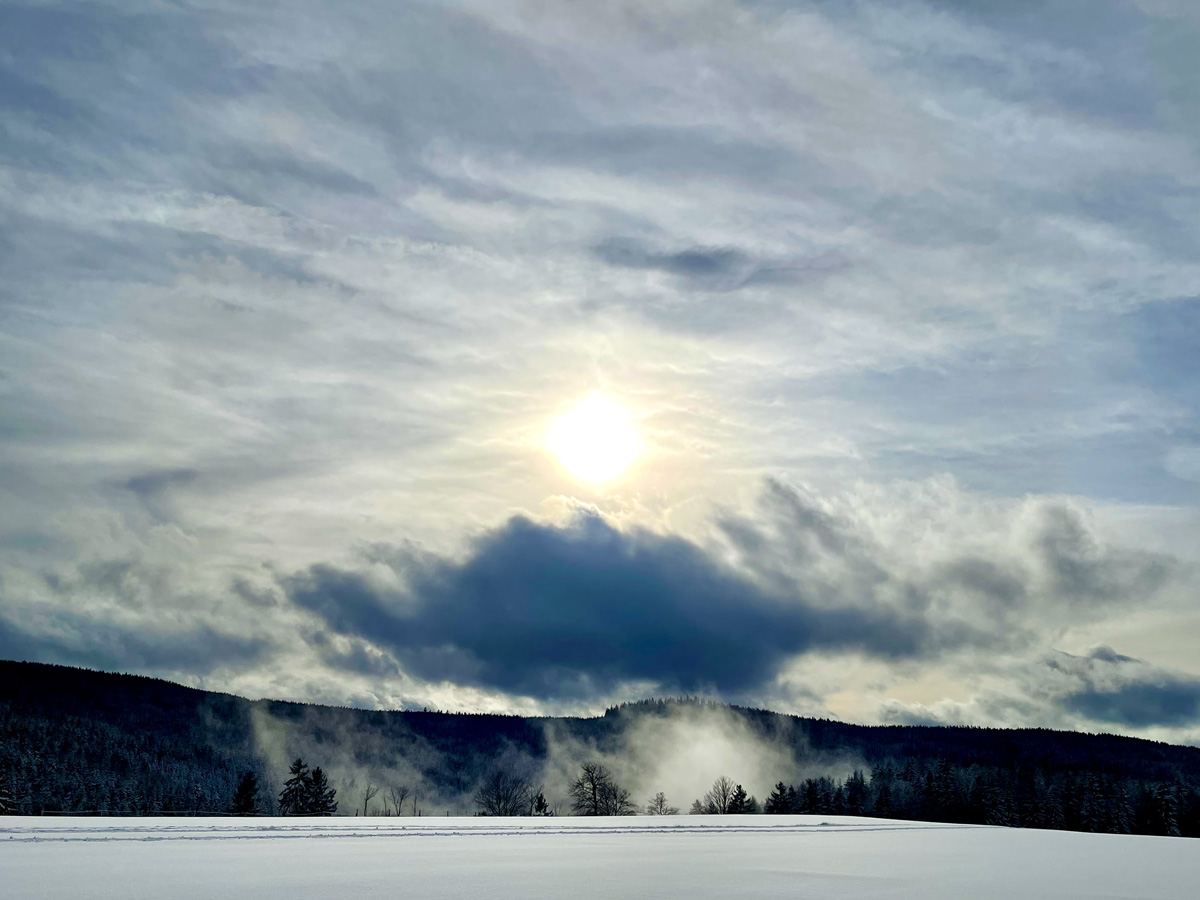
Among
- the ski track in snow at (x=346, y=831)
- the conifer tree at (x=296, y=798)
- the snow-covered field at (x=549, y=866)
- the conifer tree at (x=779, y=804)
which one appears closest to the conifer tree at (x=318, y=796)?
the conifer tree at (x=296, y=798)

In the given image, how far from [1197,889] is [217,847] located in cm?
4501

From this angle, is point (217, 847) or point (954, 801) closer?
point (217, 847)

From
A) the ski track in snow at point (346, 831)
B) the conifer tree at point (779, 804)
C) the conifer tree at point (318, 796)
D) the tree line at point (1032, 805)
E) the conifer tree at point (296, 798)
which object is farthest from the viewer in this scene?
the conifer tree at point (779, 804)

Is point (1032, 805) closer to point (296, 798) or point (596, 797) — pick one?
point (596, 797)

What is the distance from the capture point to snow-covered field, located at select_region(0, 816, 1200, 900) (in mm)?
32625

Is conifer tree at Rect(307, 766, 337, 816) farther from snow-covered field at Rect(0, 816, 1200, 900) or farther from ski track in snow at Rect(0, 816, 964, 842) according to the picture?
snow-covered field at Rect(0, 816, 1200, 900)

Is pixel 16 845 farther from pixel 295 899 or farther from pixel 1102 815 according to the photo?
pixel 1102 815

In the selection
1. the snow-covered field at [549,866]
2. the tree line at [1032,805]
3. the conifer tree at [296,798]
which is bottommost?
the conifer tree at [296,798]

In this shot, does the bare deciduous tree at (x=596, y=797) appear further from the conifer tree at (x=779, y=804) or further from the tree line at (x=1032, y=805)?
the tree line at (x=1032, y=805)

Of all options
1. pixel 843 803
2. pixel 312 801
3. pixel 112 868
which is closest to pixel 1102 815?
pixel 843 803

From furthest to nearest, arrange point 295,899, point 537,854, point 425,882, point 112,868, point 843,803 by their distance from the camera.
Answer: point 843,803 < point 537,854 < point 112,868 < point 425,882 < point 295,899

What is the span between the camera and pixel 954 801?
171 metres

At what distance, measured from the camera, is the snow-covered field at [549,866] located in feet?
107

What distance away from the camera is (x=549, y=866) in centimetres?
4297
